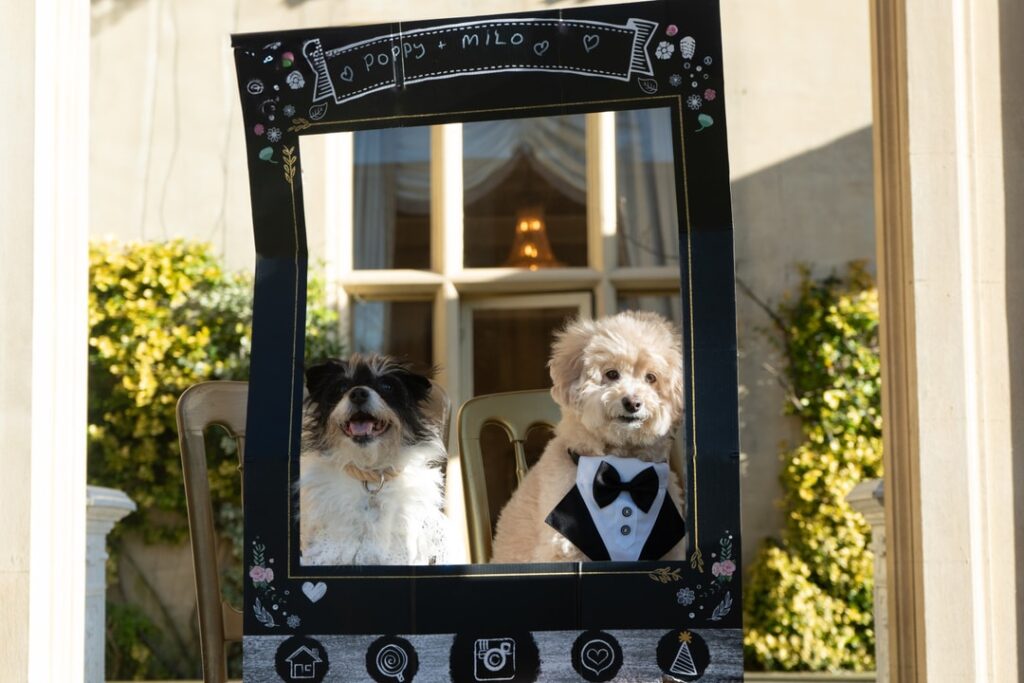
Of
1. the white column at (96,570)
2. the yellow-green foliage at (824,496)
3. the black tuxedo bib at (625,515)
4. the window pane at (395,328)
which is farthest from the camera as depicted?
the yellow-green foliage at (824,496)

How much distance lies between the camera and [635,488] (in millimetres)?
3299

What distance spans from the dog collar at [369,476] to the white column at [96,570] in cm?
140

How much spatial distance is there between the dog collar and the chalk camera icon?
47 cm

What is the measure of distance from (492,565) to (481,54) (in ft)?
4.30

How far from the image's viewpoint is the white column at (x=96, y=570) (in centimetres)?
442

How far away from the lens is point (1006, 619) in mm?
3029

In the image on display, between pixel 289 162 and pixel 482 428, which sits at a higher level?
pixel 289 162

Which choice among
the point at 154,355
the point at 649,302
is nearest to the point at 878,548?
the point at 649,302

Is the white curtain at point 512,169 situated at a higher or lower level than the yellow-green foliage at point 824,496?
higher

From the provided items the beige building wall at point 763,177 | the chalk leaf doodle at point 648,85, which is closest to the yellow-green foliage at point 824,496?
the beige building wall at point 763,177

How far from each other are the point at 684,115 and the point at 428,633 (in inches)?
56.9

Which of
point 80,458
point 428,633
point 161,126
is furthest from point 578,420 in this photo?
point 161,126

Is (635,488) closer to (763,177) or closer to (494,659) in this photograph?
(494,659)

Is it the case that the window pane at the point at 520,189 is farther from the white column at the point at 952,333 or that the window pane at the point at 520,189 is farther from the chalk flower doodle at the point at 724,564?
the chalk flower doodle at the point at 724,564
